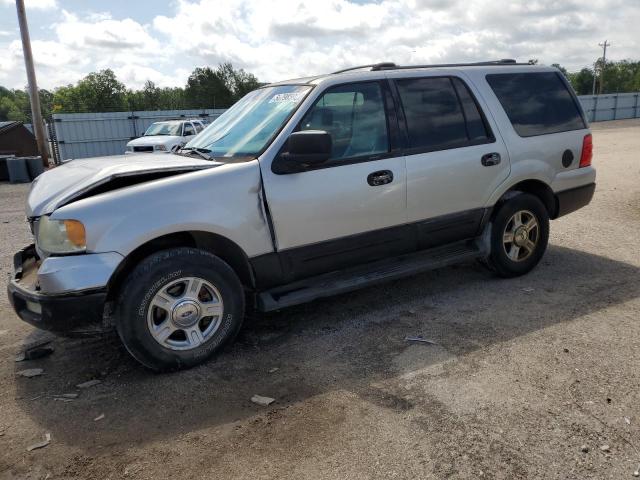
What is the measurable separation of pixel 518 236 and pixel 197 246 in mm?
3056

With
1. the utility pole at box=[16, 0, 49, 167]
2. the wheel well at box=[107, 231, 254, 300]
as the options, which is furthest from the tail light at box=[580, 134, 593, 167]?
the utility pole at box=[16, 0, 49, 167]

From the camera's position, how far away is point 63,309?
324 cm

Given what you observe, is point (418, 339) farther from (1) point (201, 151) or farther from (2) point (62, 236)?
(2) point (62, 236)

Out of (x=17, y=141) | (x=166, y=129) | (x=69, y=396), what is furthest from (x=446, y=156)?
(x=17, y=141)

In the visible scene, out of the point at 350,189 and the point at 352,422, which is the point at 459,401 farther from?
the point at 350,189

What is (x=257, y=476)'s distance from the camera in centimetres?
259

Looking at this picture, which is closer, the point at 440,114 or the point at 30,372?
the point at 30,372

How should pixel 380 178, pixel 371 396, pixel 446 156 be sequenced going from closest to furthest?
pixel 371 396
pixel 380 178
pixel 446 156

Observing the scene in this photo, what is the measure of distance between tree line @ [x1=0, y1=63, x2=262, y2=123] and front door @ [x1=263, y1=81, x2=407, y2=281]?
43.1 m

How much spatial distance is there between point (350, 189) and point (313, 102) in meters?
0.71

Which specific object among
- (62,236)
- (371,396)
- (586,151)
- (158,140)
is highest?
(158,140)

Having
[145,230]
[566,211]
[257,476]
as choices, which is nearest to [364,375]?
[257,476]

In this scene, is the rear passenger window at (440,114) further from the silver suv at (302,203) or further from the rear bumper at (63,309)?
the rear bumper at (63,309)

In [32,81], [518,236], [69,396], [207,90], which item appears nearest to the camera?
[69,396]
